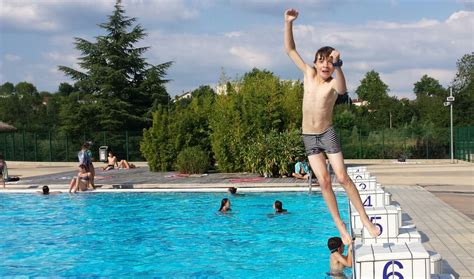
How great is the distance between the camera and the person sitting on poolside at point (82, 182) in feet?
69.6

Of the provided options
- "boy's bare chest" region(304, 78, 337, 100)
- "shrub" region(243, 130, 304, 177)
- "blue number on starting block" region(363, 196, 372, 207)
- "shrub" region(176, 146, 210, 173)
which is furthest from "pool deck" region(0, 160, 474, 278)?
"boy's bare chest" region(304, 78, 337, 100)

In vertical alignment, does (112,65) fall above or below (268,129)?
above

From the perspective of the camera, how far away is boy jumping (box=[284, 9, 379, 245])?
5.89m

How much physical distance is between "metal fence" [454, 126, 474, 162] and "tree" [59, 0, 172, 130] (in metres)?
23.9

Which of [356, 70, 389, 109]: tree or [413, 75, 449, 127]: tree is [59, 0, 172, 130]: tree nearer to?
[413, 75, 449, 127]: tree

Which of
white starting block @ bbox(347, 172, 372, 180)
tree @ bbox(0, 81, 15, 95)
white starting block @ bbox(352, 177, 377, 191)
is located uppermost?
tree @ bbox(0, 81, 15, 95)

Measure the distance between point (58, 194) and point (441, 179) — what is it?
1454cm

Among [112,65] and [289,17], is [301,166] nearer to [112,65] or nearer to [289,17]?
[289,17]

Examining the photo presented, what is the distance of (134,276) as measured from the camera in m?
10.3

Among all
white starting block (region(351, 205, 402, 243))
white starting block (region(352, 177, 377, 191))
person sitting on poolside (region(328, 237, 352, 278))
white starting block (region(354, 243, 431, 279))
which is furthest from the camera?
white starting block (region(352, 177, 377, 191))

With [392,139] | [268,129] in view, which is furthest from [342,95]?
[392,139]

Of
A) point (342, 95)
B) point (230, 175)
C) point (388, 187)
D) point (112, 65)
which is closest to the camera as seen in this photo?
point (342, 95)

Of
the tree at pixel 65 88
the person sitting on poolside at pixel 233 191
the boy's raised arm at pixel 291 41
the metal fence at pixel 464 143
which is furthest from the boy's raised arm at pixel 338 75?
the tree at pixel 65 88

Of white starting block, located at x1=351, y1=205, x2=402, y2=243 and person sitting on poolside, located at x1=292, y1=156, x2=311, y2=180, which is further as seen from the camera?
person sitting on poolside, located at x1=292, y1=156, x2=311, y2=180
